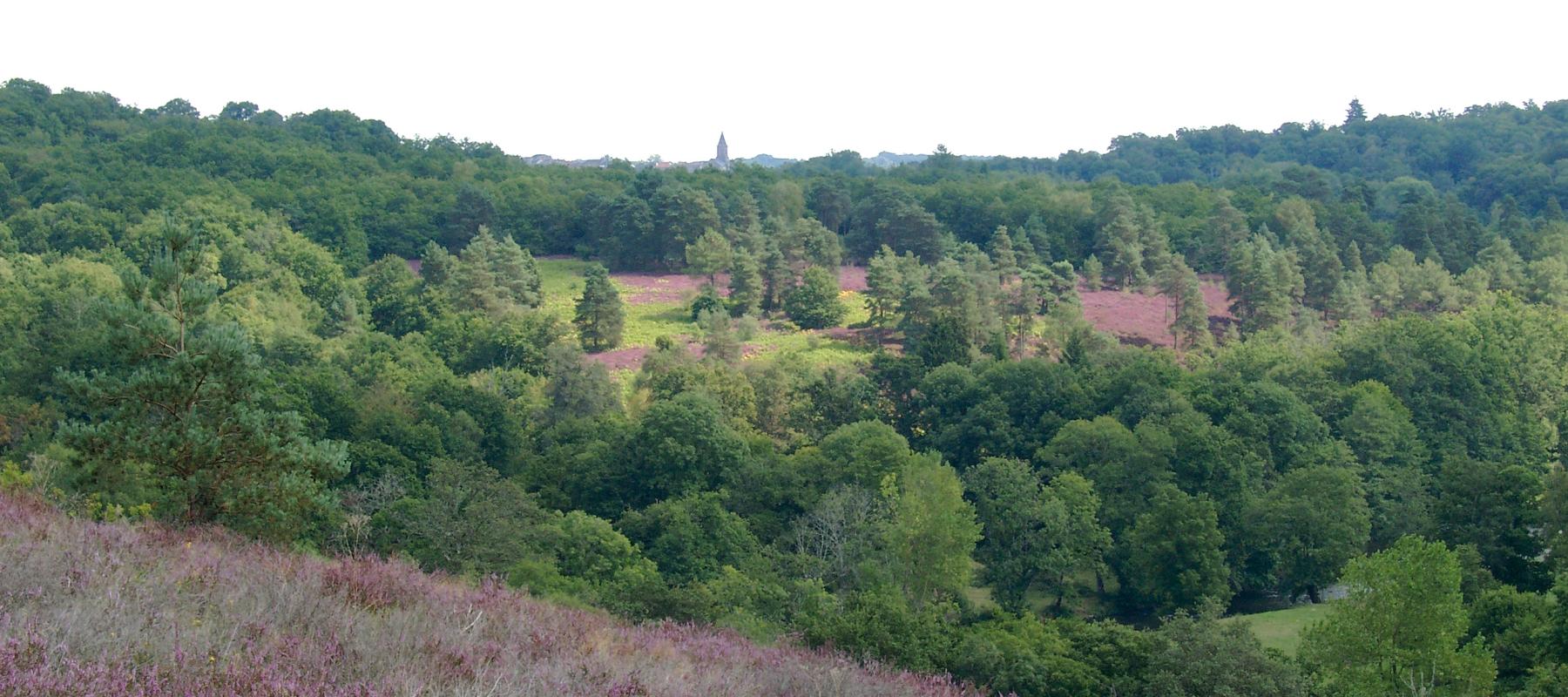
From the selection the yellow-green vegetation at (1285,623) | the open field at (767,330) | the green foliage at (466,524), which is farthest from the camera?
the open field at (767,330)

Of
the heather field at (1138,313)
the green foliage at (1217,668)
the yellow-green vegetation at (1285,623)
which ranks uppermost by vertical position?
the heather field at (1138,313)

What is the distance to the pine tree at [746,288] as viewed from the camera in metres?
48.5

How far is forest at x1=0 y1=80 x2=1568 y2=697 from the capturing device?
56.9 feet

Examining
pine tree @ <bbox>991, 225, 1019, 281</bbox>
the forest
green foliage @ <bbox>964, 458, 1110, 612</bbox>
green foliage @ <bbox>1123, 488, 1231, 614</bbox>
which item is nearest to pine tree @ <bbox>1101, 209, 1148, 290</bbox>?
the forest

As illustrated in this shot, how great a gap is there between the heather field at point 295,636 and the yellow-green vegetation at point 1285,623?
15065 mm

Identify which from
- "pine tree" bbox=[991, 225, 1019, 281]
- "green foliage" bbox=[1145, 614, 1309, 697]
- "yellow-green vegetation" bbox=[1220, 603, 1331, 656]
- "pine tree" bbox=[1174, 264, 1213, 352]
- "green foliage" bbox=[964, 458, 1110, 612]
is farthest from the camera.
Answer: "pine tree" bbox=[991, 225, 1019, 281]

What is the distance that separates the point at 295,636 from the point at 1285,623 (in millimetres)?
23115

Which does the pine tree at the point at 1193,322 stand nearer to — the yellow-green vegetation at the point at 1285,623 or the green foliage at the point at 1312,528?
the green foliage at the point at 1312,528

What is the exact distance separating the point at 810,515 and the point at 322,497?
14424mm

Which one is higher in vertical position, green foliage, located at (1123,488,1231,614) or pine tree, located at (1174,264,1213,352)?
pine tree, located at (1174,264,1213,352)

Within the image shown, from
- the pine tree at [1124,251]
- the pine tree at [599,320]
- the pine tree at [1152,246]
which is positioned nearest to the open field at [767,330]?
the pine tree at [599,320]

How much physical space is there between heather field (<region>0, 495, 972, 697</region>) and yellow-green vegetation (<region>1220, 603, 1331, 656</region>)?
1506 centimetres

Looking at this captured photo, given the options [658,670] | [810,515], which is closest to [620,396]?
[810,515]

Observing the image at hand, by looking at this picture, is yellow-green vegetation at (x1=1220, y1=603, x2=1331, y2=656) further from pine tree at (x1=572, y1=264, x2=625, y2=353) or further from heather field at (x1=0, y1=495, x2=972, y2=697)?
pine tree at (x1=572, y1=264, x2=625, y2=353)
